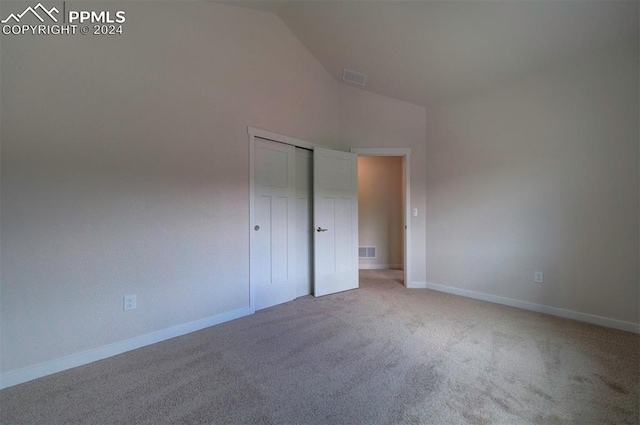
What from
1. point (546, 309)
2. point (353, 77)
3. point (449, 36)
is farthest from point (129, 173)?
A: point (546, 309)

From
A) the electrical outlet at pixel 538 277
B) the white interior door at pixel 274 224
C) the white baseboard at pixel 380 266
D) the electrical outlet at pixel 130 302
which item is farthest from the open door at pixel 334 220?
the electrical outlet at pixel 538 277

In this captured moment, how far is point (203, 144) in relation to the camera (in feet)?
8.17

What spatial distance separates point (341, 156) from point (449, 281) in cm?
224

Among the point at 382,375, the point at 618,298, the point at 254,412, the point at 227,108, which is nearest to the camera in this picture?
the point at 254,412

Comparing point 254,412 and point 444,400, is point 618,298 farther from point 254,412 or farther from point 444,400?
point 254,412

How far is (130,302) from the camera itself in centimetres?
210

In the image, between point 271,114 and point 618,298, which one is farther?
point 271,114

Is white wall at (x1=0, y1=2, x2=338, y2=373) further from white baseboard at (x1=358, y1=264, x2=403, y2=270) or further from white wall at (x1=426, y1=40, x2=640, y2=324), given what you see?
white baseboard at (x1=358, y1=264, x2=403, y2=270)

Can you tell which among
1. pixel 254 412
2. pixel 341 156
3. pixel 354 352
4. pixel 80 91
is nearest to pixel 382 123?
pixel 341 156

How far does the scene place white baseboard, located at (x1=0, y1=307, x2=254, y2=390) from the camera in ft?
5.50

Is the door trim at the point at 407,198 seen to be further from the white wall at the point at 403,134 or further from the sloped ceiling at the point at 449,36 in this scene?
the sloped ceiling at the point at 449,36

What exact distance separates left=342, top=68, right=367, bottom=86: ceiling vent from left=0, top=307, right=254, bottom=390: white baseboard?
10.9 ft

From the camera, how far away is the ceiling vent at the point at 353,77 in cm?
354

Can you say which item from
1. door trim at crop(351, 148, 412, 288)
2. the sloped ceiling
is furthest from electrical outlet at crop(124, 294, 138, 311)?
door trim at crop(351, 148, 412, 288)
